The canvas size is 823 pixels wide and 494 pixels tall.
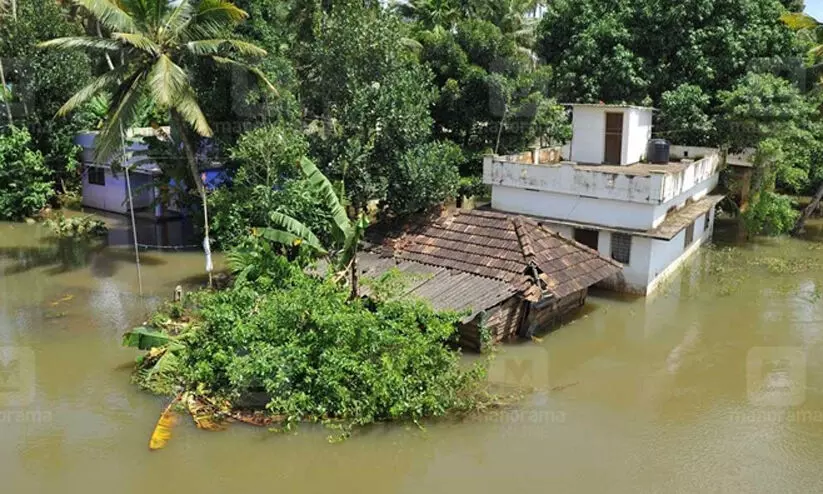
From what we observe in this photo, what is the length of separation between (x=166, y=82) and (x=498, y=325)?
28.1 feet

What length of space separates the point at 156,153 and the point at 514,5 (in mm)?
15401

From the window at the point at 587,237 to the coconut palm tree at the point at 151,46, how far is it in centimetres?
816

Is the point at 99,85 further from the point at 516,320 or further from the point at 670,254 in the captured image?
the point at 670,254

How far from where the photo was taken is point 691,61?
73.9 feet

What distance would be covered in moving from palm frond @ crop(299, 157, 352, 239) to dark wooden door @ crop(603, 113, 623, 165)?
9.89 metres

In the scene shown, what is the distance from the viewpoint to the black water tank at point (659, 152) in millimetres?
20484

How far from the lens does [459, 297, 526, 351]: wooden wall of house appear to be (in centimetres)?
1288

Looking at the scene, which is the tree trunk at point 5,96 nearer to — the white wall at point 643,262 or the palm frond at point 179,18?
the palm frond at point 179,18

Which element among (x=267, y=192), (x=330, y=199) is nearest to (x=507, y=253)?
(x=330, y=199)

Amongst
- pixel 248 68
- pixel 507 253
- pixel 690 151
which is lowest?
pixel 507 253

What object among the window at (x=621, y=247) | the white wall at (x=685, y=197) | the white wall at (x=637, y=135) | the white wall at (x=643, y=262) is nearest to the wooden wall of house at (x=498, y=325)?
the white wall at (x=643, y=262)

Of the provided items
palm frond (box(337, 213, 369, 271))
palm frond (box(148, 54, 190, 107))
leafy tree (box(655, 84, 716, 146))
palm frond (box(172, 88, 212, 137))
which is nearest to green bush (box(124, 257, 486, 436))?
palm frond (box(337, 213, 369, 271))

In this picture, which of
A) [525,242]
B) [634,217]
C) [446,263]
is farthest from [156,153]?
[634,217]

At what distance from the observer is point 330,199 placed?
1291cm
